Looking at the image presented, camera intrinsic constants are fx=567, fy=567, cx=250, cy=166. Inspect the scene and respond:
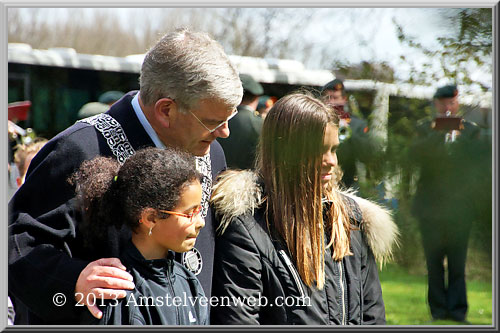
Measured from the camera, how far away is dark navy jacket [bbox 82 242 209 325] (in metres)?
1.60

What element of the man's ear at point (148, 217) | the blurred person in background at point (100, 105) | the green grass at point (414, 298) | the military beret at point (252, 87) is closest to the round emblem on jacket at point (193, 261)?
the man's ear at point (148, 217)

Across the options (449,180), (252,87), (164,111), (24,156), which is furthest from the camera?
(252,87)

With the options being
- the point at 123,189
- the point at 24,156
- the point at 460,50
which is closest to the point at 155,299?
the point at 123,189

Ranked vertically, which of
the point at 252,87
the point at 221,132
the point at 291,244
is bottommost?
the point at 291,244

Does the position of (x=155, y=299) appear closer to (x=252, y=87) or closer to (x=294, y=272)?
(x=294, y=272)

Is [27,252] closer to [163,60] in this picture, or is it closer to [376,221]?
[163,60]

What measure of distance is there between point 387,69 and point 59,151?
1.00m

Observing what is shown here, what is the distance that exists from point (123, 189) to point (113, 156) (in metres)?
0.13

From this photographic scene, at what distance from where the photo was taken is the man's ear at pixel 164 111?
71.6 inches

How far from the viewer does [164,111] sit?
1827 millimetres

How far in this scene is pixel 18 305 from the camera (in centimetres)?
183

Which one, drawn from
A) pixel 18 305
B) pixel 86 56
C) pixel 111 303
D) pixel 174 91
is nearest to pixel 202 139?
pixel 174 91

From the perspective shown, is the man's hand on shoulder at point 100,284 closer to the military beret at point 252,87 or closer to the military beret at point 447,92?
the military beret at point 447,92

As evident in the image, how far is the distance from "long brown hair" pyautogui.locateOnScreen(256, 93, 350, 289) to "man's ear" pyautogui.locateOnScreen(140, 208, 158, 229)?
1.30 ft
